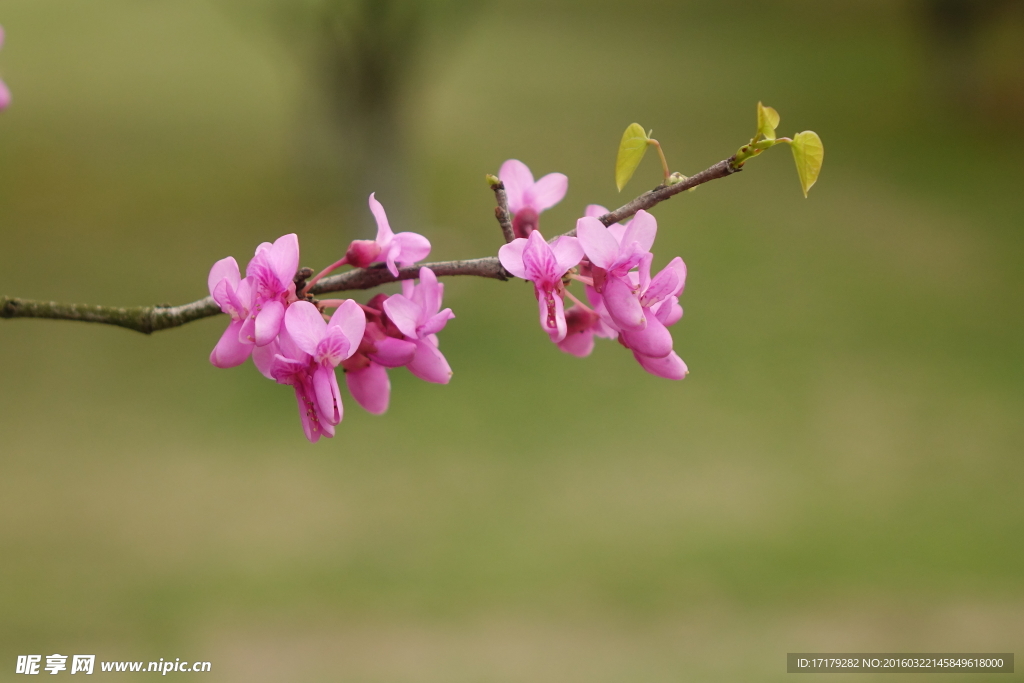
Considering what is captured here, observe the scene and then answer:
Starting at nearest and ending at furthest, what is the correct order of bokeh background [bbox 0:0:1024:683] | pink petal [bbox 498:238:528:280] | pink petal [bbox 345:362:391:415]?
pink petal [bbox 498:238:528:280] → pink petal [bbox 345:362:391:415] → bokeh background [bbox 0:0:1024:683]

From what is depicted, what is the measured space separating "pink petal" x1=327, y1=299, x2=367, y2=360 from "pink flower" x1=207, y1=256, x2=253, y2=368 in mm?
70

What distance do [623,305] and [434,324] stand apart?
0.13 metres

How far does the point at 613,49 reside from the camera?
390 inches

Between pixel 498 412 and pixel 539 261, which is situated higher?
pixel 498 412

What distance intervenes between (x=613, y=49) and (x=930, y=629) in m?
8.18

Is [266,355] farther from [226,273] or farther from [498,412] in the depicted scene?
[498,412]

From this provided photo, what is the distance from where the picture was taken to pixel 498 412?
13.3 feet

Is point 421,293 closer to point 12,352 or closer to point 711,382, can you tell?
point 711,382

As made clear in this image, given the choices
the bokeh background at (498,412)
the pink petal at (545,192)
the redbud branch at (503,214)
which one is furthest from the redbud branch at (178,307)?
the bokeh background at (498,412)

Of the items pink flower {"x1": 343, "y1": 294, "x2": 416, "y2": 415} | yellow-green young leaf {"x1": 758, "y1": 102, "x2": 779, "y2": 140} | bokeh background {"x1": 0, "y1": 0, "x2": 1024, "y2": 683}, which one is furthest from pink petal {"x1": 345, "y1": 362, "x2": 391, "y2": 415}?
bokeh background {"x1": 0, "y1": 0, "x2": 1024, "y2": 683}

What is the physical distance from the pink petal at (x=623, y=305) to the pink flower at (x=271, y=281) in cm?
21

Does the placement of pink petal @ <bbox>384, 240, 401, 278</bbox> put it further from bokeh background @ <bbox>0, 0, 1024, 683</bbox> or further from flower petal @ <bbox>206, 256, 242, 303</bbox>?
bokeh background @ <bbox>0, 0, 1024, 683</bbox>

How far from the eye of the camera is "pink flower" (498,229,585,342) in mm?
550

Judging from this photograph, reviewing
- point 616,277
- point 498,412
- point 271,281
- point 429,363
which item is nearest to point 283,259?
point 271,281
